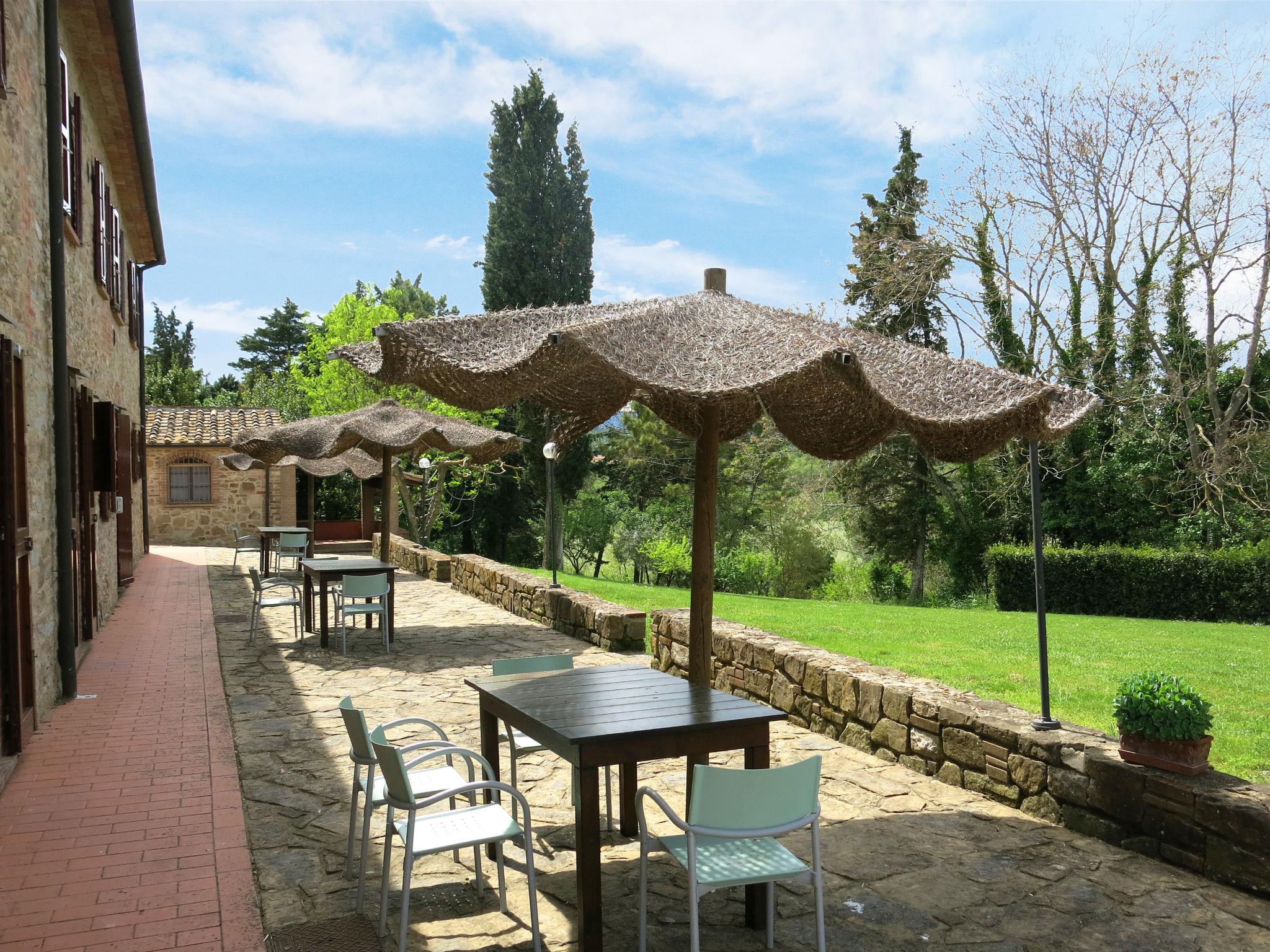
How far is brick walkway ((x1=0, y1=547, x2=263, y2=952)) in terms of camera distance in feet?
11.1

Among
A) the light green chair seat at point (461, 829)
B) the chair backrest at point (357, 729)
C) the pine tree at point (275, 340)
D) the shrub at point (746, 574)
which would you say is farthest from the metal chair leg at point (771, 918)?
the pine tree at point (275, 340)

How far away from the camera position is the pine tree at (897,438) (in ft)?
79.6

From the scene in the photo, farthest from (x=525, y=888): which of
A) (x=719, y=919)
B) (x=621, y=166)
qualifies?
(x=621, y=166)

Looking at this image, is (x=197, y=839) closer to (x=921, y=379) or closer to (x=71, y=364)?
(x=921, y=379)

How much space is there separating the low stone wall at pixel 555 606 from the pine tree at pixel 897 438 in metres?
13.4

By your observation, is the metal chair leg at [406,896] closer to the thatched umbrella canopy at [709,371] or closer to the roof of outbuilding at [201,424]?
the thatched umbrella canopy at [709,371]

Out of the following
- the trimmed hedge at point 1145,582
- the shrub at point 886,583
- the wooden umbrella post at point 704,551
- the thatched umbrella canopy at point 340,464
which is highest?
the thatched umbrella canopy at point 340,464

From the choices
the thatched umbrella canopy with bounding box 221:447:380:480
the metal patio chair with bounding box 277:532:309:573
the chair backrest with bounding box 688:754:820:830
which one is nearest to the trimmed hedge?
the thatched umbrella canopy with bounding box 221:447:380:480

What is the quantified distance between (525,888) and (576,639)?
627 cm

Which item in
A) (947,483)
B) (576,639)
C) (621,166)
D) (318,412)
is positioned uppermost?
(621,166)

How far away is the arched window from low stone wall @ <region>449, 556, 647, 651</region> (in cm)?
1236

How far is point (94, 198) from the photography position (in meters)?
9.67

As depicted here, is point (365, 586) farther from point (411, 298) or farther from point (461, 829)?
point (411, 298)

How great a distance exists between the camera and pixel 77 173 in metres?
8.25
